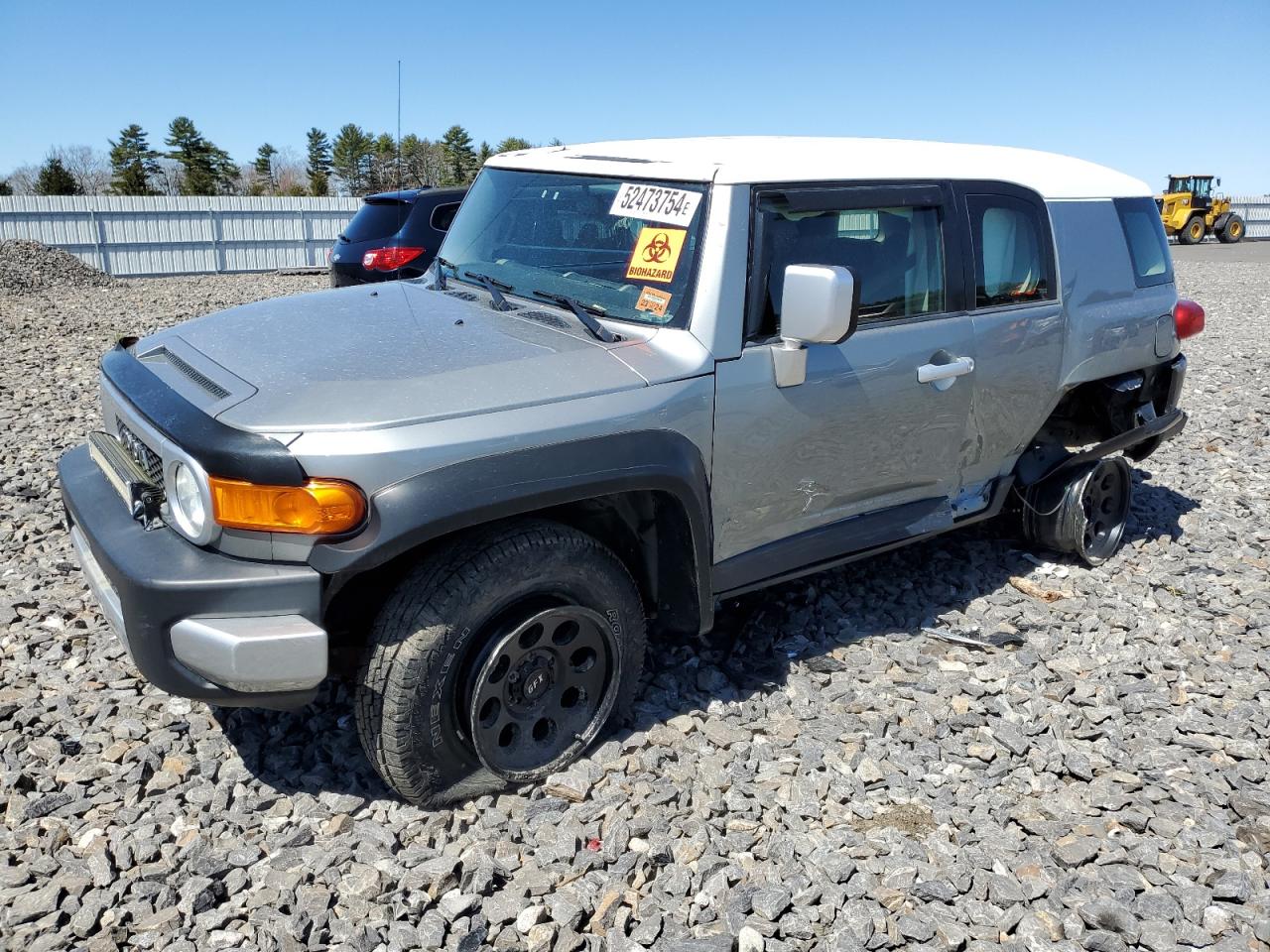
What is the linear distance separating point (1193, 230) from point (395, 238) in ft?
102

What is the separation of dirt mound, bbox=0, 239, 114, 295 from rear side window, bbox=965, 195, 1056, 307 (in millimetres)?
16861

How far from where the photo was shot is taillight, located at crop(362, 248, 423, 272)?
10609 millimetres

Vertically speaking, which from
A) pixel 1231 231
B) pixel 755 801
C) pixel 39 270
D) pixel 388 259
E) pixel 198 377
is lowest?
pixel 755 801

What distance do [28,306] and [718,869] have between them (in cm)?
1482

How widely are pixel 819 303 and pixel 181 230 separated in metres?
24.9

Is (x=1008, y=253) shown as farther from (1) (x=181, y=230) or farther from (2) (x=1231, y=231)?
(2) (x=1231, y=231)

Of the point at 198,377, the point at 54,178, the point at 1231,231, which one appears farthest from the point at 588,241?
the point at 54,178

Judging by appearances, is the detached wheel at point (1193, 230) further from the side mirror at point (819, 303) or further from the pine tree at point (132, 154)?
the pine tree at point (132, 154)

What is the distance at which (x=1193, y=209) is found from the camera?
32.3 m

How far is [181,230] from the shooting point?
79.1 feet

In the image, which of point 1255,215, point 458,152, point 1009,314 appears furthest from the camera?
point 458,152

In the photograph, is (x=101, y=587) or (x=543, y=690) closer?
(x=101, y=587)

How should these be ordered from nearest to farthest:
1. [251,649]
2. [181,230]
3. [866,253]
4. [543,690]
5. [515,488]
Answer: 1. [251,649]
2. [515,488]
3. [543,690]
4. [866,253]
5. [181,230]

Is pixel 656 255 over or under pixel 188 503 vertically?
over
